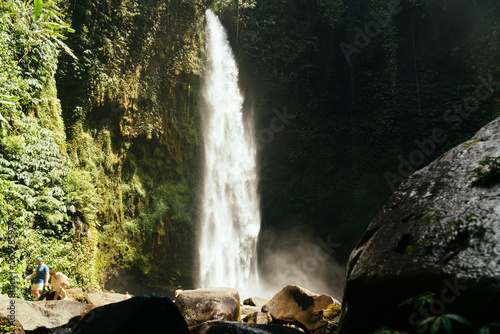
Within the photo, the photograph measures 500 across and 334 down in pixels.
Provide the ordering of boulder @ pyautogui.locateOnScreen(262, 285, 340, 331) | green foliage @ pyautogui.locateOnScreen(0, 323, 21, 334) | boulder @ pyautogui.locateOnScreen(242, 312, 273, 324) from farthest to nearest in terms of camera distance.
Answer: boulder @ pyautogui.locateOnScreen(242, 312, 273, 324) → boulder @ pyautogui.locateOnScreen(262, 285, 340, 331) → green foliage @ pyautogui.locateOnScreen(0, 323, 21, 334)

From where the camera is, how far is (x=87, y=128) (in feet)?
40.0

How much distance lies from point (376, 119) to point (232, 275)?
11774 mm

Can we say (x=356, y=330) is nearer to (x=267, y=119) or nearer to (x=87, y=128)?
(x=87, y=128)

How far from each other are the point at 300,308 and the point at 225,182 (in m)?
10.6

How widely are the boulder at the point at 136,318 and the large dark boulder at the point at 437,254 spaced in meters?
1.79

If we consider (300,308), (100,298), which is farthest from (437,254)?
(100,298)

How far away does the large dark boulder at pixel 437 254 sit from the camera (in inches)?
74.5

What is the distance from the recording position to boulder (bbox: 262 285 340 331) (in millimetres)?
6344

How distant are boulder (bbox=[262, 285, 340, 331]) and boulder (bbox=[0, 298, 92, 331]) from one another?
357 centimetres

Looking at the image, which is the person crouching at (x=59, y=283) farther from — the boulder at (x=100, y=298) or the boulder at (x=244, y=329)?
the boulder at (x=244, y=329)

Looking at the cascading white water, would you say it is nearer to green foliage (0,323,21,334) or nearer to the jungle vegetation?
the jungle vegetation

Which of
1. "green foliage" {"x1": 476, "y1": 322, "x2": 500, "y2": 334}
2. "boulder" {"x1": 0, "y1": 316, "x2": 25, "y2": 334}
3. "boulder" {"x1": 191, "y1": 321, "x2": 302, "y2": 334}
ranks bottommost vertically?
"boulder" {"x1": 0, "y1": 316, "x2": 25, "y2": 334}

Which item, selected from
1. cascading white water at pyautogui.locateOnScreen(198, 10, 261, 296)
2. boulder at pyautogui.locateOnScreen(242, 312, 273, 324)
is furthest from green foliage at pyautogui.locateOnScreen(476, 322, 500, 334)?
cascading white water at pyautogui.locateOnScreen(198, 10, 261, 296)

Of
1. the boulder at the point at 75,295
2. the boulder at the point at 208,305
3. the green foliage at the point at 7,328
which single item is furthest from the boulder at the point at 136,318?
the boulder at the point at 75,295
